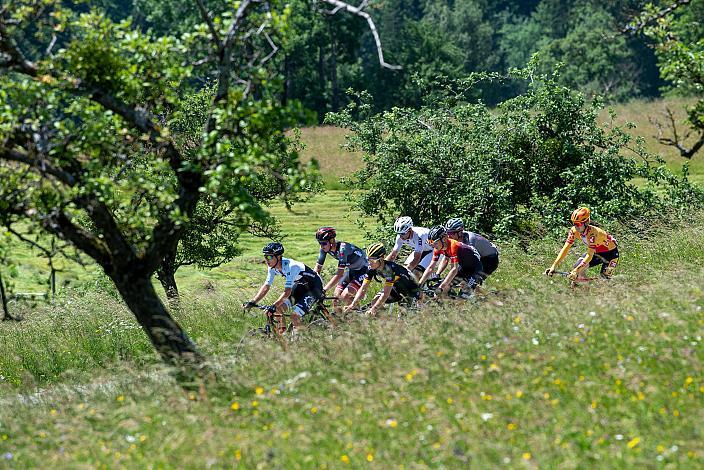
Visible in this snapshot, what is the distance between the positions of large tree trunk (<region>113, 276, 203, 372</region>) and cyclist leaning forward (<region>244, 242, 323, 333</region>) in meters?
2.07

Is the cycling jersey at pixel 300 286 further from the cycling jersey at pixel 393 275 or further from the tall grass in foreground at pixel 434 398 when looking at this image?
the tall grass in foreground at pixel 434 398

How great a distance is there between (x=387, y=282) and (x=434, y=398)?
169 inches

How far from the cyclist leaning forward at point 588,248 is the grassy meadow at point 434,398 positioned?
24.3 inches

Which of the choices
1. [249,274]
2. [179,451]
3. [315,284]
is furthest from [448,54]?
[179,451]

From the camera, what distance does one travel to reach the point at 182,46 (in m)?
9.95

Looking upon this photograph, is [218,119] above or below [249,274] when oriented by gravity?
above

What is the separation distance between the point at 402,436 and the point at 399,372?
3.88 ft

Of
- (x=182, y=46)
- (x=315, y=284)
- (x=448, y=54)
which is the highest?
(x=182, y=46)

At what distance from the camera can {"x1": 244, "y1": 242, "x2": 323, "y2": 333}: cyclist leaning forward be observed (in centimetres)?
1266

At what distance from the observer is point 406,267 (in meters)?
14.0

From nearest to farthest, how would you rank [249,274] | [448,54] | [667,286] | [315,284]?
[667,286], [315,284], [249,274], [448,54]

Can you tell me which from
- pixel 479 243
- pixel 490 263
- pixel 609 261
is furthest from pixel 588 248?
pixel 479 243

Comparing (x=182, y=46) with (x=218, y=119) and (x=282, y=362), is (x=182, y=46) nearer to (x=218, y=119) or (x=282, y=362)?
(x=218, y=119)

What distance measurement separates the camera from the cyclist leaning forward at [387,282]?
12.5 m
